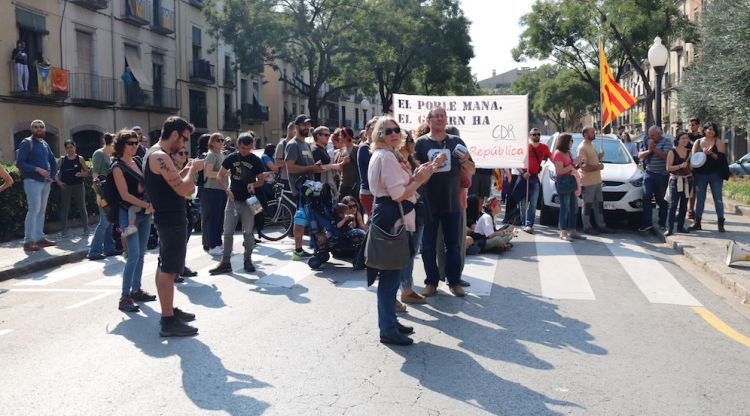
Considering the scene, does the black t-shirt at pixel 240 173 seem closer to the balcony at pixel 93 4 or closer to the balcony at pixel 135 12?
the balcony at pixel 93 4

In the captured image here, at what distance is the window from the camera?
3600 cm

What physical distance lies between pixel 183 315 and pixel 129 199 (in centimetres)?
132

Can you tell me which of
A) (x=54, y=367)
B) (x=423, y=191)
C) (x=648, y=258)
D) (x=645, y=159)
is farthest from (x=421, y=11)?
(x=54, y=367)

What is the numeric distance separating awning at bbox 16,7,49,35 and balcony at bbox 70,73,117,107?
226 cm

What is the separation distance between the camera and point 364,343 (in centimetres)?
551

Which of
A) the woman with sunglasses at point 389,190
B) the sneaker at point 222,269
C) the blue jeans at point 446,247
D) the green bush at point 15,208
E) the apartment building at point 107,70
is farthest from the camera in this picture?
the apartment building at point 107,70

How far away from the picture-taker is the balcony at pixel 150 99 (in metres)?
29.3

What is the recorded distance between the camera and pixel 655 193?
12117 mm

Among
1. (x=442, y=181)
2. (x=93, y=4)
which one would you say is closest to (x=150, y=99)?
(x=93, y=4)

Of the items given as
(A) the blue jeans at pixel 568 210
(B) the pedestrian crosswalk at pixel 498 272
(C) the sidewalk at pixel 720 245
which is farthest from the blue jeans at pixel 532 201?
(C) the sidewalk at pixel 720 245

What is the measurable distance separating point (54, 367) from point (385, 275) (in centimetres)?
248

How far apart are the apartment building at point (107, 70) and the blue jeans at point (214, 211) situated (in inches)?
626

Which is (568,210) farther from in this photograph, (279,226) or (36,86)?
(36,86)

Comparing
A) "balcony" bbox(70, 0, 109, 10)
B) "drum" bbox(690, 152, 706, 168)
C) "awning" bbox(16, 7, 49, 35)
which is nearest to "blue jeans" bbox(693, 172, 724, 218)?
"drum" bbox(690, 152, 706, 168)
